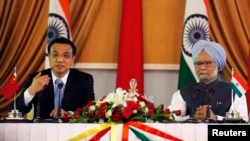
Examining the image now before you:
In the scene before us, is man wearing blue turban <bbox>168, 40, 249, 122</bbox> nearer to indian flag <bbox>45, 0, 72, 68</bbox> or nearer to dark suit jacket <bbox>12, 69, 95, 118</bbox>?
dark suit jacket <bbox>12, 69, 95, 118</bbox>

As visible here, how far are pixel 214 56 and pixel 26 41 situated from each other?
7.95 ft

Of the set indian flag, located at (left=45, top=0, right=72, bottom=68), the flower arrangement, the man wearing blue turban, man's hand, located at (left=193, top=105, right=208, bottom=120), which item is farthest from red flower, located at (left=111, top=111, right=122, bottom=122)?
indian flag, located at (left=45, top=0, right=72, bottom=68)

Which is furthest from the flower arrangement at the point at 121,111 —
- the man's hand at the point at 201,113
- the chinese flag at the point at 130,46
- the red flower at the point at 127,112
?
the chinese flag at the point at 130,46

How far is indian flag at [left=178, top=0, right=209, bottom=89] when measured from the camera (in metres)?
6.87

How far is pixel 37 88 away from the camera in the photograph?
5.68 meters

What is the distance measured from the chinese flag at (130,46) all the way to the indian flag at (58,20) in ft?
2.03

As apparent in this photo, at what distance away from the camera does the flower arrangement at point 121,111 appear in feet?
14.9

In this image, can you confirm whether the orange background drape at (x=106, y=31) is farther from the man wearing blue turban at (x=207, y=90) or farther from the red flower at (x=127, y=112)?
the red flower at (x=127, y=112)

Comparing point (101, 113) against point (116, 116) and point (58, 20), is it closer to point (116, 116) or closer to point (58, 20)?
point (116, 116)

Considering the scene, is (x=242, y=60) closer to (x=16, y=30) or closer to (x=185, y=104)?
(x=185, y=104)

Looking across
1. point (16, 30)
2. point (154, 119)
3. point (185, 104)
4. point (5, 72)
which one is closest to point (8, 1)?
point (16, 30)

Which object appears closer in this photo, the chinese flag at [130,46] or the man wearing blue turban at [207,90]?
the man wearing blue turban at [207,90]

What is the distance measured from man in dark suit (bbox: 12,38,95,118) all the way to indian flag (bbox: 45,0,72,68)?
793 mm

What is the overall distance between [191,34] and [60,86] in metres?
1.78
